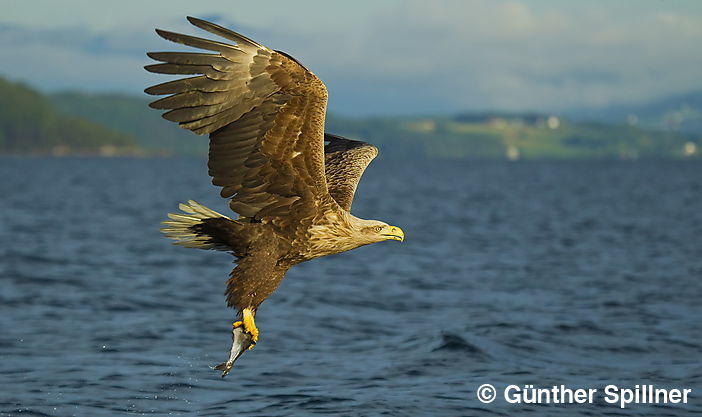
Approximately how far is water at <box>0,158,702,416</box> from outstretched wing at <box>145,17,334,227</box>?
303 centimetres

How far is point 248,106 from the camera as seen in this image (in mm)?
7566

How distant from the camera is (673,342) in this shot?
44.0 ft

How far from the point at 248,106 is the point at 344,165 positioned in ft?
9.95

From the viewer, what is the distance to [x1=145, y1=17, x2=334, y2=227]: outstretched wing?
7.40 meters

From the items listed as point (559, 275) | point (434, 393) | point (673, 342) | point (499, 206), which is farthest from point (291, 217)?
point (499, 206)

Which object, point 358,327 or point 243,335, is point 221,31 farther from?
point 358,327

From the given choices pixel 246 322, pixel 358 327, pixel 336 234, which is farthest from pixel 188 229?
pixel 358 327

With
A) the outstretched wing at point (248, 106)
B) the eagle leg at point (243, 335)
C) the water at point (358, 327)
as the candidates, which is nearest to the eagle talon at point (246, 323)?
the eagle leg at point (243, 335)

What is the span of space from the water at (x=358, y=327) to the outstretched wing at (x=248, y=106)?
3032mm

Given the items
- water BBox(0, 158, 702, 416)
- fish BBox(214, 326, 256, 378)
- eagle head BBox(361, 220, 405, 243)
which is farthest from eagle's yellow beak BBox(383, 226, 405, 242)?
water BBox(0, 158, 702, 416)

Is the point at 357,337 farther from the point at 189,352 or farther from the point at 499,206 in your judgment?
the point at 499,206

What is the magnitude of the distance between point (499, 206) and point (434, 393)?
40.6 m

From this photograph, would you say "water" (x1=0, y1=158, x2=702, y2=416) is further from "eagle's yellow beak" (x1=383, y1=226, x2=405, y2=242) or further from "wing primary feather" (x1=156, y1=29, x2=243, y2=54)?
"wing primary feather" (x1=156, y1=29, x2=243, y2=54)

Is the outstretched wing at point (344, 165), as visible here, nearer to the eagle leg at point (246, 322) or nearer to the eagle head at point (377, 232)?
the eagle head at point (377, 232)
